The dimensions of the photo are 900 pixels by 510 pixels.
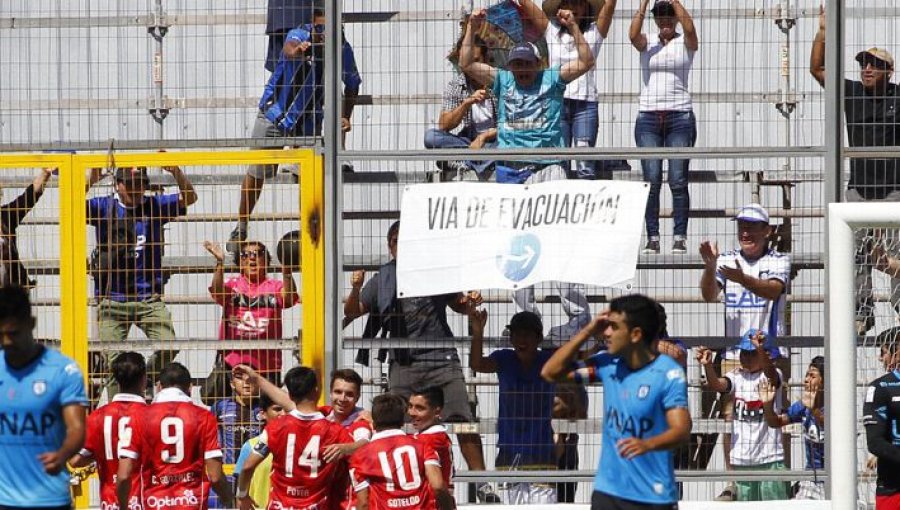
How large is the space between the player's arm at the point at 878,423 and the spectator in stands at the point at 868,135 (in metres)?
0.77

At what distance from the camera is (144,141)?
11320 millimetres

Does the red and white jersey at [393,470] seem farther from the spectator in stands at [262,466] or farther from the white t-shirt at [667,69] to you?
the white t-shirt at [667,69]

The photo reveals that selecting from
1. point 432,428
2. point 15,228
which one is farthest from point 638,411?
point 15,228

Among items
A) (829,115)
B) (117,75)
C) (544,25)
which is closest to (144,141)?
(117,75)

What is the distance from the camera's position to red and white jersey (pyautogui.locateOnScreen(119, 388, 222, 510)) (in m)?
10.3

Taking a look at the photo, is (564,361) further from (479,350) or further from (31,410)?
(31,410)

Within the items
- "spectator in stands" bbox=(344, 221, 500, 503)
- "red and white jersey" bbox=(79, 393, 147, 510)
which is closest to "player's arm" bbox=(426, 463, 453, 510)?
"spectator in stands" bbox=(344, 221, 500, 503)

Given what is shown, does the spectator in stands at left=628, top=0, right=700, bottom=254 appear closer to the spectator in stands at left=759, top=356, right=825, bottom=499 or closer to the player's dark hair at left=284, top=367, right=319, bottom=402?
the spectator in stands at left=759, top=356, right=825, bottom=499

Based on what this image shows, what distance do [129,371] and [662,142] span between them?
399 centimetres

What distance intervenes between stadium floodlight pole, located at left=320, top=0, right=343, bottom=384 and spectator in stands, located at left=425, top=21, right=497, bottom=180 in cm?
68

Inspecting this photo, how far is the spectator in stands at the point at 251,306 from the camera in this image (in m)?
11.2

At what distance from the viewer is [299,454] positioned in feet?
33.9

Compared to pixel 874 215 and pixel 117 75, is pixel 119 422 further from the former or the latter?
pixel 874 215

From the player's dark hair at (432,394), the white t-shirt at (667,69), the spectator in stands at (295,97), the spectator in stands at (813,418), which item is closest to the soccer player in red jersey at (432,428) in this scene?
the player's dark hair at (432,394)
